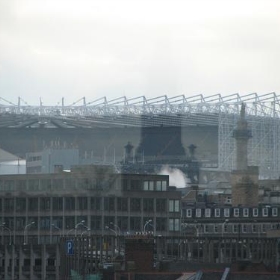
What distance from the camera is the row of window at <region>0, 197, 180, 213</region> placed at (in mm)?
119625

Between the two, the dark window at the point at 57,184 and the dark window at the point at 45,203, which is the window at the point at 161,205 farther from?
the dark window at the point at 45,203

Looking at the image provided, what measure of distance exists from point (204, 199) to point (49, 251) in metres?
62.0

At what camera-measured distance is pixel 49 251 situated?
93.6 m

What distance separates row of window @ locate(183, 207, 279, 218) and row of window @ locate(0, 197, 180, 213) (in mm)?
19133

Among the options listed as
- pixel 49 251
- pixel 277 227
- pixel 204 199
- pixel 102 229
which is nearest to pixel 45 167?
pixel 204 199

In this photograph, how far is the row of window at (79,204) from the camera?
119625mm

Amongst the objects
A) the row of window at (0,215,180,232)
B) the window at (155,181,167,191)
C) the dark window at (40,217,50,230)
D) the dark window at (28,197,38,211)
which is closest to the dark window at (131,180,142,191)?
the window at (155,181,167,191)

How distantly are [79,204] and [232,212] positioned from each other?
2415cm

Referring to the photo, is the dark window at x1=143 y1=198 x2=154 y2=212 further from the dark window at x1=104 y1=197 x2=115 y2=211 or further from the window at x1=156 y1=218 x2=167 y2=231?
the dark window at x1=104 y1=197 x2=115 y2=211

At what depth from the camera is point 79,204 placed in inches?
4707

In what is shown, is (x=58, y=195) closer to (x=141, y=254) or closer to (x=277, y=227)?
(x=277, y=227)

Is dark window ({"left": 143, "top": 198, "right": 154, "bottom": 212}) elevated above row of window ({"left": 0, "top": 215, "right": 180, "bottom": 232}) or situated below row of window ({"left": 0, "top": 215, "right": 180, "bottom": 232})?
above

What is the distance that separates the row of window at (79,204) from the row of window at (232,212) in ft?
62.8

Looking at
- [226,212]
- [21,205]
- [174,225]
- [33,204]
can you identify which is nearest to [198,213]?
[226,212]
